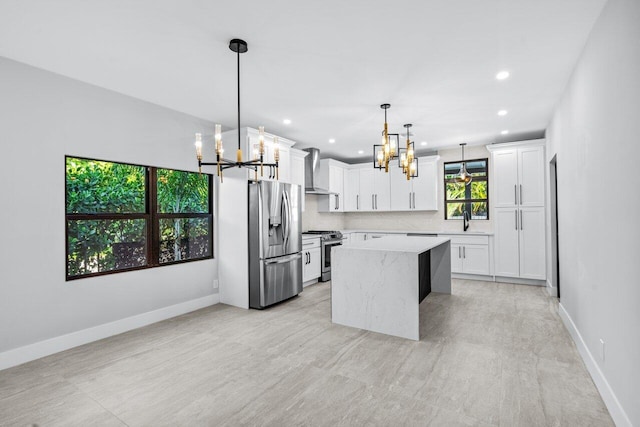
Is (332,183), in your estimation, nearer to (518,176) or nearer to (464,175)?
(464,175)

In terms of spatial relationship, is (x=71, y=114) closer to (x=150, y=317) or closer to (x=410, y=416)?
(x=150, y=317)

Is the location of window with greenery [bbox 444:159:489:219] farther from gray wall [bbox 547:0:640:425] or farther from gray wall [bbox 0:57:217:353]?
gray wall [bbox 0:57:217:353]

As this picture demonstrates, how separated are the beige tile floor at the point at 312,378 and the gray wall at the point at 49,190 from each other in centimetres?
38

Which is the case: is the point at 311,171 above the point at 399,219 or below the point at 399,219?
above

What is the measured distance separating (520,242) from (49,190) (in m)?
6.59

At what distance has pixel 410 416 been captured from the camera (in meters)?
2.00

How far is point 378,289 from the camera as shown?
3463 mm

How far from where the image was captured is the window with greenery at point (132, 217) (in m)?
3.36

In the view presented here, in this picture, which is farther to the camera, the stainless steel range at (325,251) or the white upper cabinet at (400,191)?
the white upper cabinet at (400,191)

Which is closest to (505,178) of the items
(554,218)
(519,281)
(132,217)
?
(554,218)

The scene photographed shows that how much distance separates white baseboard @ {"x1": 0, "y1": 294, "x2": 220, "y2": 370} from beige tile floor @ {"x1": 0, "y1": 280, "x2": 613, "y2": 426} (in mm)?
94

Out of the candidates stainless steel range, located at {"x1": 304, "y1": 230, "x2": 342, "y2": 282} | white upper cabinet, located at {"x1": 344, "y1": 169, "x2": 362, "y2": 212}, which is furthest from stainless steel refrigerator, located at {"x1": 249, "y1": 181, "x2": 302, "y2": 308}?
white upper cabinet, located at {"x1": 344, "y1": 169, "x2": 362, "y2": 212}

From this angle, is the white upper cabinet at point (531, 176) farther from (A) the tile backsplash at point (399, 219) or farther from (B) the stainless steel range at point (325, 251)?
(B) the stainless steel range at point (325, 251)

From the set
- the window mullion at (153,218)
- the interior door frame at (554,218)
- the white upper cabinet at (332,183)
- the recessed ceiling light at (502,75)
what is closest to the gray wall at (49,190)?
the window mullion at (153,218)
